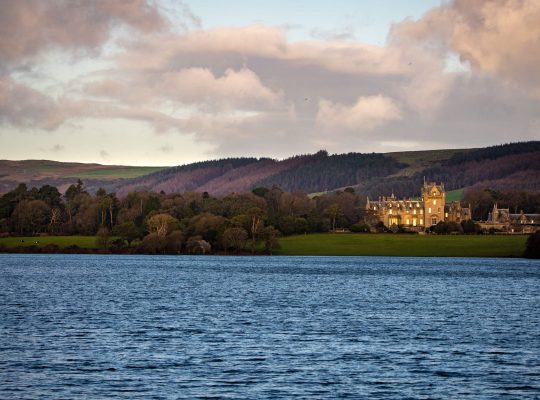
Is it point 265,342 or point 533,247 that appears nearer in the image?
point 265,342

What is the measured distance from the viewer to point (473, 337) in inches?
2244

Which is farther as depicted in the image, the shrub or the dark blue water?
the shrub

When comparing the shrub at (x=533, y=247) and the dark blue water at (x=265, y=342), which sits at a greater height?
the shrub at (x=533, y=247)

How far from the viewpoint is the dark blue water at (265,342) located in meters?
40.3

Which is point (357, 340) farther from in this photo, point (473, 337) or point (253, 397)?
point (253, 397)

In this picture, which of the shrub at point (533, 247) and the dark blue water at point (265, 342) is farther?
the shrub at point (533, 247)

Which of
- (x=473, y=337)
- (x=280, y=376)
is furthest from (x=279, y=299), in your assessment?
(x=280, y=376)

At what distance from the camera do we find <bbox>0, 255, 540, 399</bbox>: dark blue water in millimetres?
40312

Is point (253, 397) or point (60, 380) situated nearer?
point (253, 397)

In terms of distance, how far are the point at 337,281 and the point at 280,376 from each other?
72.9 metres

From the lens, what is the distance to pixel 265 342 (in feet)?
174

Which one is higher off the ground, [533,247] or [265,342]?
[533,247]

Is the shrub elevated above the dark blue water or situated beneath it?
elevated above

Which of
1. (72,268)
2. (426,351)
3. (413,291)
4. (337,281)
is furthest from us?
(72,268)
